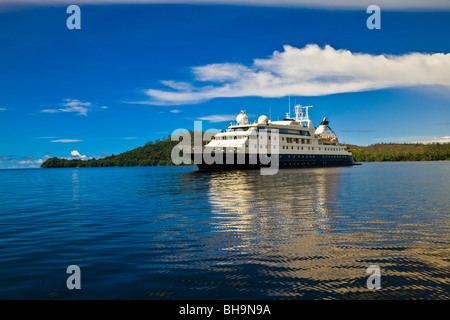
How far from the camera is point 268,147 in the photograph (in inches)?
2963

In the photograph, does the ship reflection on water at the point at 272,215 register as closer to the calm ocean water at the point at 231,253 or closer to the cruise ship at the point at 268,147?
the calm ocean water at the point at 231,253

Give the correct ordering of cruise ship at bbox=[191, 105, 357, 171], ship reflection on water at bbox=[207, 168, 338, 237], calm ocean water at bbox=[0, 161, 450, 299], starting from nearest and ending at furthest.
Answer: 1. calm ocean water at bbox=[0, 161, 450, 299]
2. ship reflection on water at bbox=[207, 168, 338, 237]
3. cruise ship at bbox=[191, 105, 357, 171]

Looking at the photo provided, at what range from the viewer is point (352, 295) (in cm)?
686

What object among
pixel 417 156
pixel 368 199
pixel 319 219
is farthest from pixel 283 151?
pixel 417 156

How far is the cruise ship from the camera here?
208 feet

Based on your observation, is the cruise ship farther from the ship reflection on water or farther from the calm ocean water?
the calm ocean water

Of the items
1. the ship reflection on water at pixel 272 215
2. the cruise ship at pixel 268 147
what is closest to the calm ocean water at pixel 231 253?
the ship reflection on water at pixel 272 215

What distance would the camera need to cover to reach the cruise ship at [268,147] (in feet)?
208

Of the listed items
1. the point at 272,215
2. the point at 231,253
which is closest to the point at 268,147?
the point at 272,215

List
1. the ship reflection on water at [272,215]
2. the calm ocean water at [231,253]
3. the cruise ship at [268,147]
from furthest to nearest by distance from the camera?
the cruise ship at [268,147], the ship reflection on water at [272,215], the calm ocean water at [231,253]

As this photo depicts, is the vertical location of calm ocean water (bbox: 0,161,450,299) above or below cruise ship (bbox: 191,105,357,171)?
below

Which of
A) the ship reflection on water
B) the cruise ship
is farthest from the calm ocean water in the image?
the cruise ship
